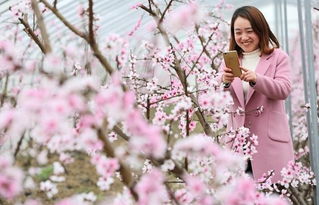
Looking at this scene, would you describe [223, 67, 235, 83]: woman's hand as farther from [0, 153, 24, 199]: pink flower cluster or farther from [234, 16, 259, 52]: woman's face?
[0, 153, 24, 199]: pink flower cluster

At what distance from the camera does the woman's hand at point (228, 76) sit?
8.23ft

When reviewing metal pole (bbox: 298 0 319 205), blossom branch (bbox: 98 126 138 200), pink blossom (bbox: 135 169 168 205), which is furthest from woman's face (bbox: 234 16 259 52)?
pink blossom (bbox: 135 169 168 205)

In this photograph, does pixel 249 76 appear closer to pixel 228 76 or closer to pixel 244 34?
pixel 228 76

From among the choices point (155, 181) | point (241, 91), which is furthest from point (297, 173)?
point (155, 181)

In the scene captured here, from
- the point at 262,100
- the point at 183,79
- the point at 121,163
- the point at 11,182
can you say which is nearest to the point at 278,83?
the point at 262,100

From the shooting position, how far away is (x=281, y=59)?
2.64 m

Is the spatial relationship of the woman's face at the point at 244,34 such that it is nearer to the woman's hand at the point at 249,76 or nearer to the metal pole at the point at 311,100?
the woman's hand at the point at 249,76

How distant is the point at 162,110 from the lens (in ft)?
8.07

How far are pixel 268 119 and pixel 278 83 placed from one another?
0.21 meters

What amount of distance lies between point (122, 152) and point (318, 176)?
193 cm

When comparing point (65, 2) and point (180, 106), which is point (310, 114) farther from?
point (65, 2)

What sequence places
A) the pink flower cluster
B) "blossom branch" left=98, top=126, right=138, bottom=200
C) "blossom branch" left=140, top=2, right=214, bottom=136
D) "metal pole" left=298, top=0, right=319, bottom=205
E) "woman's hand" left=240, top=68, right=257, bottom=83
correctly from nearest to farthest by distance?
the pink flower cluster → "blossom branch" left=98, top=126, right=138, bottom=200 → "woman's hand" left=240, top=68, right=257, bottom=83 → "blossom branch" left=140, top=2, right=214, bottom=136 → "metal pole" left=298, top=0, right=319, bottom=205

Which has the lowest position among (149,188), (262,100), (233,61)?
(262,100)

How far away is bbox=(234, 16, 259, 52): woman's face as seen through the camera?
263 cm
